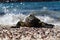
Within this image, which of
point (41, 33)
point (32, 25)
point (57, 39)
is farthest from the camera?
point (32, 25)

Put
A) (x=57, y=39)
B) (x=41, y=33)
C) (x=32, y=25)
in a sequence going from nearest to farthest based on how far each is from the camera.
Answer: (x=57, y=39), (x=41, y=33), (x=32, y=25)

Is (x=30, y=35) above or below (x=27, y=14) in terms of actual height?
above

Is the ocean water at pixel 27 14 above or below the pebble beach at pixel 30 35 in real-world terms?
below

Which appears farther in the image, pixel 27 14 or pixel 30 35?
pixel 27 14

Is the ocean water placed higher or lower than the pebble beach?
lower

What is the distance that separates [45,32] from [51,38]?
1.84 feet

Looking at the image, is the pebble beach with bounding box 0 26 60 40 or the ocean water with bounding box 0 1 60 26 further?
the ocean water with bounding box 0 1 60 26

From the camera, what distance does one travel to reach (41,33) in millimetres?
6223

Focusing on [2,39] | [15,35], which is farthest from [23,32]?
[2,39]

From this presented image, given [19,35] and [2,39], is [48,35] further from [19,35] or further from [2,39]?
[2,39]

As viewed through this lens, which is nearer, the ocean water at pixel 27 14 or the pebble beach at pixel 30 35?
the pebble beach at pixel 30 35

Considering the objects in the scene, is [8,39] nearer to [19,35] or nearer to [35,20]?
[19,35]

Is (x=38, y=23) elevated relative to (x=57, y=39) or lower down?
lower down

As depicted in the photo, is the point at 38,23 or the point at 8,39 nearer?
the point at 8,39
